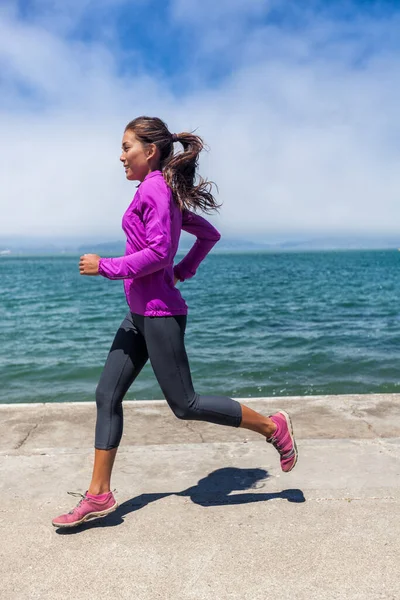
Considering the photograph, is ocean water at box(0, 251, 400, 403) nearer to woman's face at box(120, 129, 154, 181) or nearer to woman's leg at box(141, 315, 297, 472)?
woman's leg at box(141, 315, 297, 472)

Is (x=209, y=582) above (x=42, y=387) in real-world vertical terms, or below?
above

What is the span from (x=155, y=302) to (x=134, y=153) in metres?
0.79

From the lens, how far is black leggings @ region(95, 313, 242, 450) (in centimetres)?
321

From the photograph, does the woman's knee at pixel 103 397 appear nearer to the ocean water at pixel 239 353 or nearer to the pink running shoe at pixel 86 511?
the pink running shoe at pixel 86 511

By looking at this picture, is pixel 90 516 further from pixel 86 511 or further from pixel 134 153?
pixel 134 153

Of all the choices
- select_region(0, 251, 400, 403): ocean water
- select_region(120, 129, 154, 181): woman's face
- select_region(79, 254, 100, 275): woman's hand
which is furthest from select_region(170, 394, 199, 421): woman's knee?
select_region(0, 251, 400, 403): ocean water

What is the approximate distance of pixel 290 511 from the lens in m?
3.28

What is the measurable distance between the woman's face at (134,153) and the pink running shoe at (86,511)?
1721 millimetres

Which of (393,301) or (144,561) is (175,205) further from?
(393,301)

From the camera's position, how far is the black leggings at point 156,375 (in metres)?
3.21

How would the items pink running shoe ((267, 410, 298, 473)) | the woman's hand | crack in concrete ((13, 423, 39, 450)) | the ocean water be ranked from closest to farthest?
1. the woman's hand
2. pink running shoe ((267, 410, 298, 473))
3. crack in concrete ((13, 423, 39, 450))
4. the ocean water

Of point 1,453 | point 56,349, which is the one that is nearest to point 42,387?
point 56,349

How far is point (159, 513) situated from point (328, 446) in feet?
4.87

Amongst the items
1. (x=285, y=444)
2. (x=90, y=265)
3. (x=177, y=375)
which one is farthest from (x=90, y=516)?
(x=90, y=265)
